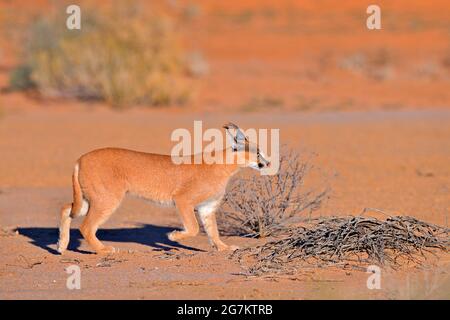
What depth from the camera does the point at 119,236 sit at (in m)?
10.2

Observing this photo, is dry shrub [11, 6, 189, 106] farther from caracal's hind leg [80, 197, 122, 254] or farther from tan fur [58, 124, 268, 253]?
caracal's hind leg [80, 197, 122, 254]

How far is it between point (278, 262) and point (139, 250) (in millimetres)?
1722

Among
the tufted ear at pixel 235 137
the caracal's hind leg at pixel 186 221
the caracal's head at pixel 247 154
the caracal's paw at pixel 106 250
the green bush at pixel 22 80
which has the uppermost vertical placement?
the green bush at pixel 22 80

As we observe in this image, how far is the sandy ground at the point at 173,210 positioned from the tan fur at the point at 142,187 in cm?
29

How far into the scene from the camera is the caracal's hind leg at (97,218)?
351 inches

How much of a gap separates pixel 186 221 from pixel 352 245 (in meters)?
1.63

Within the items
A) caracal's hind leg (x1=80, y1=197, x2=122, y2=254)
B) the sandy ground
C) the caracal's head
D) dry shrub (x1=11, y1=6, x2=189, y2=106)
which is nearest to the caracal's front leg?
the sandy ground

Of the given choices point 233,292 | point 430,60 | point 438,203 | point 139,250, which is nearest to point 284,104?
point 430,60

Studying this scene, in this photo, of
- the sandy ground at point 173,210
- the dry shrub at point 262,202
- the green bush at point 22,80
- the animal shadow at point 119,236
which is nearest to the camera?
the sandy ground at point 173,210

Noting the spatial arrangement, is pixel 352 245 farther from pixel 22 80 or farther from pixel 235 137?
pixel 22 80

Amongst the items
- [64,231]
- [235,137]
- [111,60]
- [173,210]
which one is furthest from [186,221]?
[111,60]

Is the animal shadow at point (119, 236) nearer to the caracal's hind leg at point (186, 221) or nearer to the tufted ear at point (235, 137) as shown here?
the caracal's hind leg at point (186, 221)

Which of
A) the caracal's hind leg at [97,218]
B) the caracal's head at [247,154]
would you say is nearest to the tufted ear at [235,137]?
the caracal's head at [247,154]
